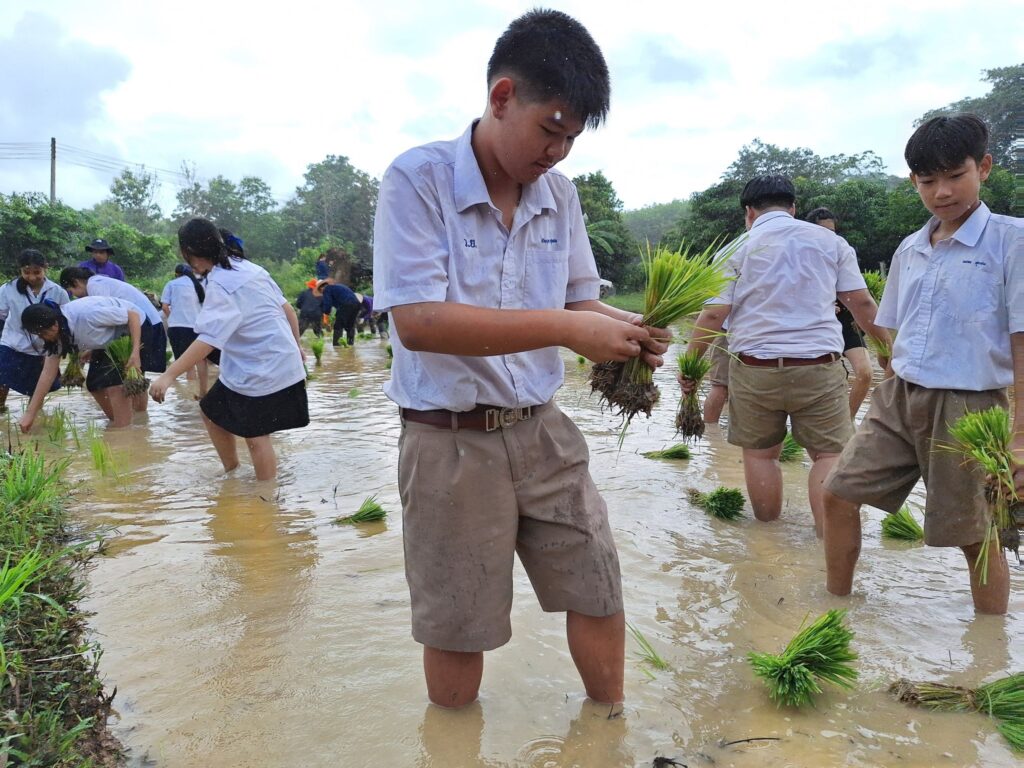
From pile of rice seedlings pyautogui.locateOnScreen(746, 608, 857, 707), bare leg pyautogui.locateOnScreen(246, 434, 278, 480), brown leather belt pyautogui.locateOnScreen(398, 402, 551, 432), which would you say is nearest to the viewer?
brown leather belt pyautogui.locateOnScreen(398, 402, 551, 432)

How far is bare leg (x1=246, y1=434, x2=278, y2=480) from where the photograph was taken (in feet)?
15.3

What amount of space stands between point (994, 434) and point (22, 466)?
3.78m

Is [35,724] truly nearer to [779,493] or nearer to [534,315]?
[534,315]

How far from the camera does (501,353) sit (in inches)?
69.9

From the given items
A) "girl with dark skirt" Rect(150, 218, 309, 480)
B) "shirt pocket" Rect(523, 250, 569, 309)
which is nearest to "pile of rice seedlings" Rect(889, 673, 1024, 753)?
"shirt pocket" Rect(523, 250, 569, 309)

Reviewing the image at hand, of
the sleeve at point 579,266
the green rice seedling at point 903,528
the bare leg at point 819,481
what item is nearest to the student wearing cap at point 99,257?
the bare leg at point 819,481

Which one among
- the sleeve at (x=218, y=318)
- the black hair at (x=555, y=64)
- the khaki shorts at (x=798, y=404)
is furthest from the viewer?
the sleeve at (x=218, y=318)

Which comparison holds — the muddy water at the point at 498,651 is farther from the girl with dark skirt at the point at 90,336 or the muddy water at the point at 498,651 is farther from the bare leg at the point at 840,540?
the girl with dark skirt at the point at 90,336

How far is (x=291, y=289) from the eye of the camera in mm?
31469

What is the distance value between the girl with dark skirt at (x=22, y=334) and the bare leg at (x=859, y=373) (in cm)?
652

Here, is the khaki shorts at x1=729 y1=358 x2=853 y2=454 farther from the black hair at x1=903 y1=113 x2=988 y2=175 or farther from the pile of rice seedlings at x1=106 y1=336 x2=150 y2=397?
the pile of rice seedlings at x1=106 y1=336 x2=150 y2=397

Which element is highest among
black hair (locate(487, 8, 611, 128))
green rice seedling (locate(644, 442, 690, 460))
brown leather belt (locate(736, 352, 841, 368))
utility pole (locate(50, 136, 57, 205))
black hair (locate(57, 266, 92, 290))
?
utility pole (locate(50, 136, 57, 205))

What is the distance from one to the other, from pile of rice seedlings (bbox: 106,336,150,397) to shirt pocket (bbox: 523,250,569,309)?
5.39 m

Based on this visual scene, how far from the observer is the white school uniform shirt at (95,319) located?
20.8ft
